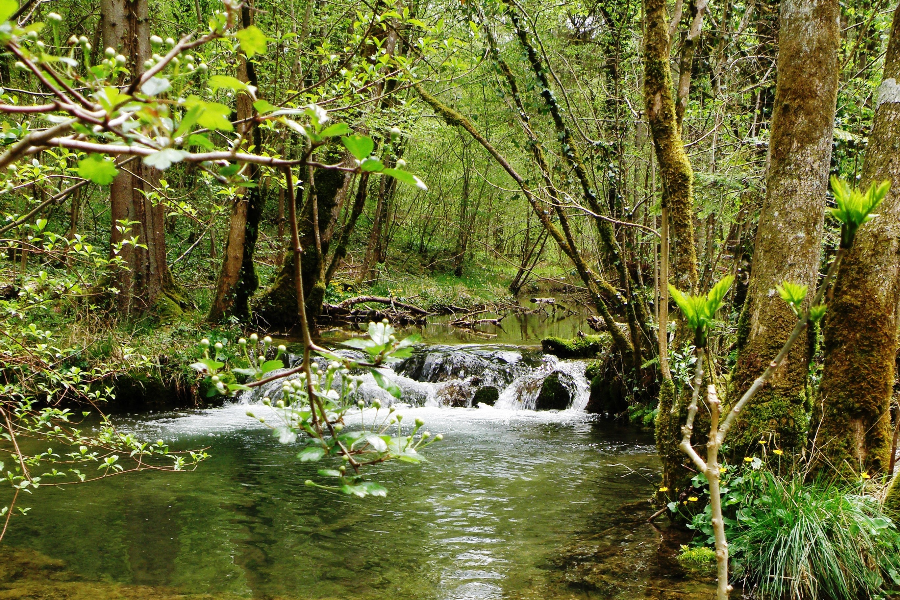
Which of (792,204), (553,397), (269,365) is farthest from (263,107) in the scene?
(553,397)

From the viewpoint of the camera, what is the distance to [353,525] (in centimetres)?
578

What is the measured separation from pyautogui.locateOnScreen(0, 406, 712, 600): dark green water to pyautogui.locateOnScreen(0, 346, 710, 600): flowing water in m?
0.02

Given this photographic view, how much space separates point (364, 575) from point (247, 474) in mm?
3024

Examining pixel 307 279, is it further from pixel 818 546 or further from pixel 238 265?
pixel 818 546

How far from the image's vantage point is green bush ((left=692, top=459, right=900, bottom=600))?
369cm

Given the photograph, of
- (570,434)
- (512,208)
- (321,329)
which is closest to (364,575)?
(570,434)

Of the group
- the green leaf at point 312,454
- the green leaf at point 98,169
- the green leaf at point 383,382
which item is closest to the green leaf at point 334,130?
the green leaf at point 98,169

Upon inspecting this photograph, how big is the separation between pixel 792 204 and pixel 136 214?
9.55m

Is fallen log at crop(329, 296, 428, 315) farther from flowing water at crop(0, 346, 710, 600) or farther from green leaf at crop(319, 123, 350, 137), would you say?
green leaf at crop(319, 123, 350, 137)

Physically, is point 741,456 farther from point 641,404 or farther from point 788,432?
point 641,404

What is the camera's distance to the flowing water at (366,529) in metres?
4.43

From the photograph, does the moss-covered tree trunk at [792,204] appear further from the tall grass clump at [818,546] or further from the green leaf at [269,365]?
the green leaf at [269,365]

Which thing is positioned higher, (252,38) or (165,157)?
(252,38)

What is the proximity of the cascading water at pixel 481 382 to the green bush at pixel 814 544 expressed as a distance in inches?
292
